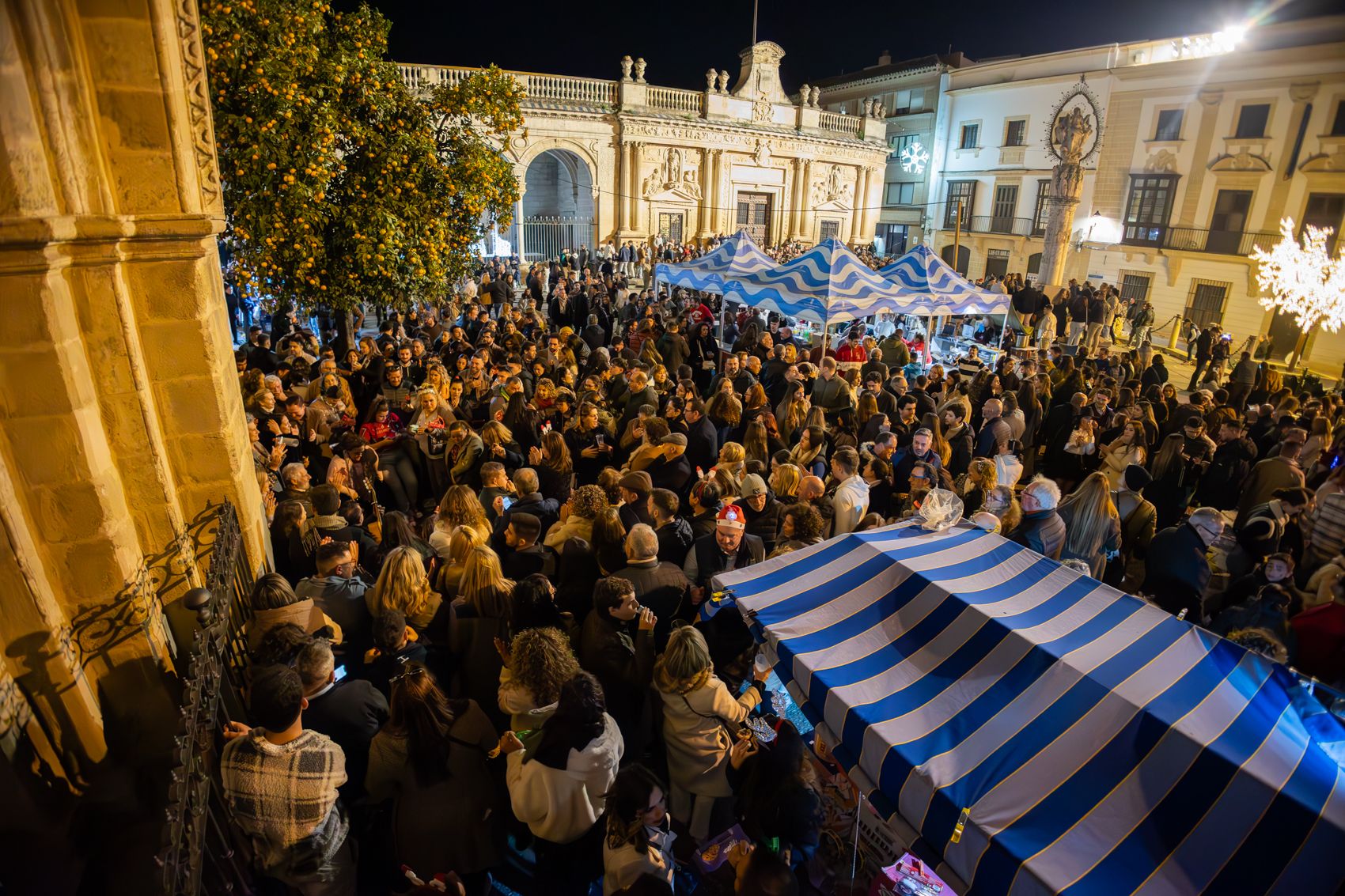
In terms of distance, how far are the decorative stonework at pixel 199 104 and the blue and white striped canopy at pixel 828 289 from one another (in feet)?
27.1

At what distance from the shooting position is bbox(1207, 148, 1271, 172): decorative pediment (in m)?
22.5

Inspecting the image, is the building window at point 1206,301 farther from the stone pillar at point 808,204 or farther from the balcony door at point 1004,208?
the stone pillar at point 808,204

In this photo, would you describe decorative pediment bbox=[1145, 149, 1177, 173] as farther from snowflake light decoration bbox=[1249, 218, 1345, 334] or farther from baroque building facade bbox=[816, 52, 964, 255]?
baroque building facade bbox=[816, 52, 964, 255]

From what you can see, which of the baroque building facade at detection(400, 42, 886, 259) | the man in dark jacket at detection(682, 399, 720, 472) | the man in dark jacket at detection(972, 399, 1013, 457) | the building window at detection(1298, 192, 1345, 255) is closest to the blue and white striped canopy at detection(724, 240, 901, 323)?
the man in dark jacket at detection(972, 399, 1013, 457)

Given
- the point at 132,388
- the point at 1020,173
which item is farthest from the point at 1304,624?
Result: the point at 1020,173

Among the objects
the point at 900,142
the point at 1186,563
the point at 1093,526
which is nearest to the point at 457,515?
the point at 1093,526

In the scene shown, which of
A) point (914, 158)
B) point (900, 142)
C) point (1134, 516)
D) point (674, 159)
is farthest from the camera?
point (900, 142)

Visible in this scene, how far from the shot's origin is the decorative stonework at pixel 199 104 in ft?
9.84

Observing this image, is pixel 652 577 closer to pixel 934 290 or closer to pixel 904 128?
pixel 934 290

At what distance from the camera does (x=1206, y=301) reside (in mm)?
24250

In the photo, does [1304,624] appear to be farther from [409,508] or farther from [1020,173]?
[1020,173]

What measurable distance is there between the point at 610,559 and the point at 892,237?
Result: 39.8 m

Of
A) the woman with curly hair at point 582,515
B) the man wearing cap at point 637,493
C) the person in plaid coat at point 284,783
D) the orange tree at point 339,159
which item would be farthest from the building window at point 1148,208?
the person in plaid coat at point 284,783

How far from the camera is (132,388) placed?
9.43ft
